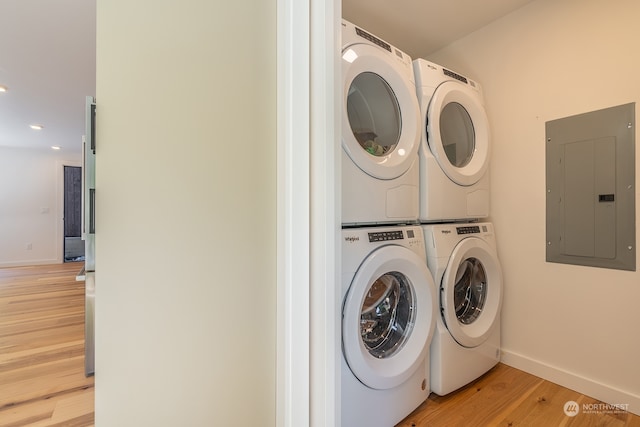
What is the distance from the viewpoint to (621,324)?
1266mm

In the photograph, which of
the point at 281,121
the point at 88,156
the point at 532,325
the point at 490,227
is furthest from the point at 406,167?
the point at 532,325

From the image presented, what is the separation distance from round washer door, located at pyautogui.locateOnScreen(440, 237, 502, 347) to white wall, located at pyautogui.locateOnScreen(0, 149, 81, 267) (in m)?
6.29

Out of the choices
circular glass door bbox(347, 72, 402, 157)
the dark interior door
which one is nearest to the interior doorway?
the dark interior door

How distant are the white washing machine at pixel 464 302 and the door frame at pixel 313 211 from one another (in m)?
0.80

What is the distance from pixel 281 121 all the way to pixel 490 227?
4.67 feet

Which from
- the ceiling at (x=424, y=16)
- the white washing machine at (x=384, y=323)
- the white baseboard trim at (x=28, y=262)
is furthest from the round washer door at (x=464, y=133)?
the white baseboard trim at (x=28, y=262)

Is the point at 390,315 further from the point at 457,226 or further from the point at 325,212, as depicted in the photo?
the point at 325,212

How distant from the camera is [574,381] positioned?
1.39 m

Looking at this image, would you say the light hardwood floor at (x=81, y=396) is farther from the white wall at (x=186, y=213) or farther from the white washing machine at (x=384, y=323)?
the white wall at (x=186, y=213)

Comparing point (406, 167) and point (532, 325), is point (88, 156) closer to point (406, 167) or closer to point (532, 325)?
point (406, 167)

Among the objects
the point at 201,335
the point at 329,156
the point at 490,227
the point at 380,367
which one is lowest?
the point at 380,367
